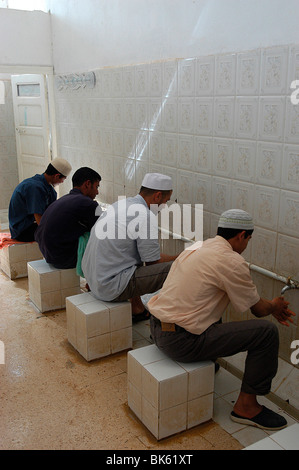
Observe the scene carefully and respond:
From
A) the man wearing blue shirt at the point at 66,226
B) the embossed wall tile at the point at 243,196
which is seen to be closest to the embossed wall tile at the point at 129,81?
the man wearing blue shirt at the point at 66,226

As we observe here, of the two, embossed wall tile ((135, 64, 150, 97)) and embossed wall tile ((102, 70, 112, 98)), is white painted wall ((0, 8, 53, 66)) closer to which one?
embossed wall tile ((102, 70, 112, 98))

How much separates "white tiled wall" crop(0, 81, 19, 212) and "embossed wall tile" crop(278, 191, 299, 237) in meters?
4.48

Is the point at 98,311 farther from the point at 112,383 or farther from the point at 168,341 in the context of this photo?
the point at 168,341

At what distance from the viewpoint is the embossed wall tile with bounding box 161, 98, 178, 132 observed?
3.03m

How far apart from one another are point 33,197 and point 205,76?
1.79 meters

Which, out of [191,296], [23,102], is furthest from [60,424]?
[23,102]

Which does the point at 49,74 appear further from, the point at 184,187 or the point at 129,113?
the point at 184,187

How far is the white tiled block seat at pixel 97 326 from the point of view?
264 cm

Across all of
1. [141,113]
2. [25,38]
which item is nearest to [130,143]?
[141,113]

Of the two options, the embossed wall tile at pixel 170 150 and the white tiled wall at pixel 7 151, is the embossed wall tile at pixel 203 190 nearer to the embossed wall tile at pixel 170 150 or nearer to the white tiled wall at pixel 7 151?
the embossed wall tile at pixel 170 150

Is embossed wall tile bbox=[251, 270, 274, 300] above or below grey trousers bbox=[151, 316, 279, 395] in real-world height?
above

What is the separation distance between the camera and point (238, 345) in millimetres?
2070

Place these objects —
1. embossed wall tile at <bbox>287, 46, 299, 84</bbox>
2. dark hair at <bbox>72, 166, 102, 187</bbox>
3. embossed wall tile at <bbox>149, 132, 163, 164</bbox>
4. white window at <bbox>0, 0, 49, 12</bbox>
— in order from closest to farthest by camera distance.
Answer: embossed wall tile at <bbox>287, 46, 299, 84</bbox> < embossed wall tile at <bbox>149, 132, 163, 164</bbox> < dark hair at <bbox>72, 166, 102, 187</bbox> < white window at <bbox>0, 0, 49, 12</bbox>

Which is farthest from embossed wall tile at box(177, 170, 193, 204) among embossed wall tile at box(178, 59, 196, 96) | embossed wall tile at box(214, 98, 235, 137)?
embossed wall tile at box(178, 59, 196, 96)
